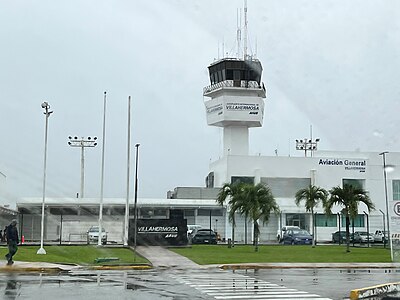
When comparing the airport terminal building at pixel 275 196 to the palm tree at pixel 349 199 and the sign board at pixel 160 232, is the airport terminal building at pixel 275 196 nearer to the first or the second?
the sign board at pixel 160 232

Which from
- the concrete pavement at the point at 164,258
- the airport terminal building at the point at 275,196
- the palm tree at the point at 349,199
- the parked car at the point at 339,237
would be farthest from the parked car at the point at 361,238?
the concrete pavement at the point at 164,258

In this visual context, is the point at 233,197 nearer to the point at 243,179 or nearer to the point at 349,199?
the point at 349,199

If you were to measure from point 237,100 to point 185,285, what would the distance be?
184 feet

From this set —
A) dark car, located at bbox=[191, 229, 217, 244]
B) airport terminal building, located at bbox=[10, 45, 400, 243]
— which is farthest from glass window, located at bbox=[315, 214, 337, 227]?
dark car, located at bbox=[191, 229, 217, 244]

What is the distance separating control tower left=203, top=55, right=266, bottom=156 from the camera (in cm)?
7294

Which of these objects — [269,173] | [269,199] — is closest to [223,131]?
[269,173]

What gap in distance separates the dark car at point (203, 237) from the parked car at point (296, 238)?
6.44 metres

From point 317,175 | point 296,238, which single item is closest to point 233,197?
point 296,238

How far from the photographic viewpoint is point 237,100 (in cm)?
7306

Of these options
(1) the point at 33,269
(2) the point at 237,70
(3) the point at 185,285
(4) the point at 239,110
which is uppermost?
(2) the point at 237,70

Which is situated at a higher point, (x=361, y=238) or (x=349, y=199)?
(x=349, y=199)

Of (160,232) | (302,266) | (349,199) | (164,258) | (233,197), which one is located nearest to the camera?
(302,266)

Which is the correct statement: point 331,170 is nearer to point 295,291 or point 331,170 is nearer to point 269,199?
point 269,199

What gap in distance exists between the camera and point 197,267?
26609mm
